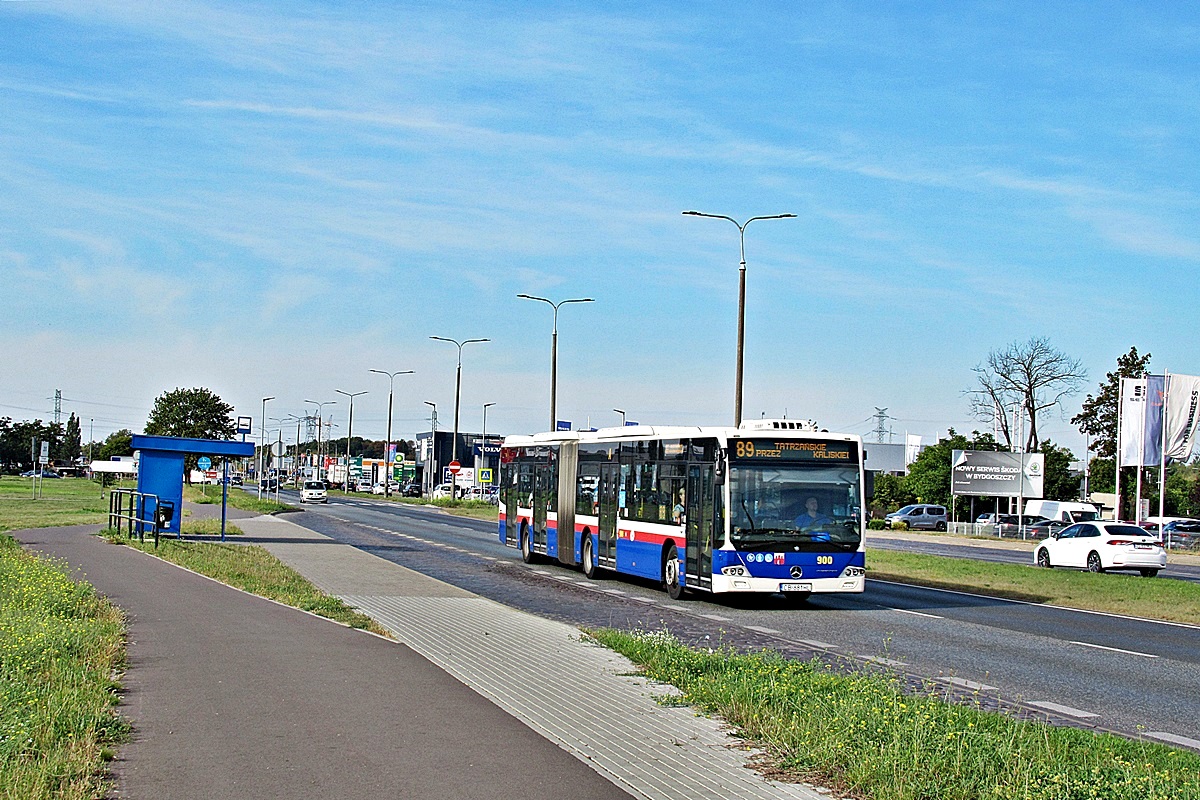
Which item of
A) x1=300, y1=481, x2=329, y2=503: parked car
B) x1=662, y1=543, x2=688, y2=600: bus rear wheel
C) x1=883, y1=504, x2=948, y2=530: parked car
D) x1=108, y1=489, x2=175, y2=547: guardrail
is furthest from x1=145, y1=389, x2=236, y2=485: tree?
x1=662, y1=543, x2=688, y2=600: bus rear wheel

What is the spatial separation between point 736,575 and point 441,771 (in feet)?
42.7

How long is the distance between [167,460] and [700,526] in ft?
65.3

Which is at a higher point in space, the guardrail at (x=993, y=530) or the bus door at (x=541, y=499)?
the bus door at (x=541, y=499)

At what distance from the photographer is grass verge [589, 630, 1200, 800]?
6.61m

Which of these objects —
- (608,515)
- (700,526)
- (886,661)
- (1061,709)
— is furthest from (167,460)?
(1061,709)

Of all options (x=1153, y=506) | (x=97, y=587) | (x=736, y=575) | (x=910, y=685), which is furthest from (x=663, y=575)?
(x=1153, y=506)

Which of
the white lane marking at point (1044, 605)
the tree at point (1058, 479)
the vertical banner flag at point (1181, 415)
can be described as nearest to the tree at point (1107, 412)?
the tree at point (1058, 479)

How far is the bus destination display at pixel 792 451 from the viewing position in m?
20.5

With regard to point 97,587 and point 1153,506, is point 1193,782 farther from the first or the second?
point 1153,506

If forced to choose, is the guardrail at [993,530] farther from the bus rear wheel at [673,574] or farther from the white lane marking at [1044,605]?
the bus rear wheel at [673,574]

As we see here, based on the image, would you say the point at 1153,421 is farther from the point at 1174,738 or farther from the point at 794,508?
the point at 1174,738

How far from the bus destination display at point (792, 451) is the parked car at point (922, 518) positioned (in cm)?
5906

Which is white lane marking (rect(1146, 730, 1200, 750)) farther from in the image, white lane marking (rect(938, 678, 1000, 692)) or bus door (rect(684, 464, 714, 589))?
bus door (rect(684, 464, 714, 589))

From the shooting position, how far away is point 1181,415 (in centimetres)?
5388
